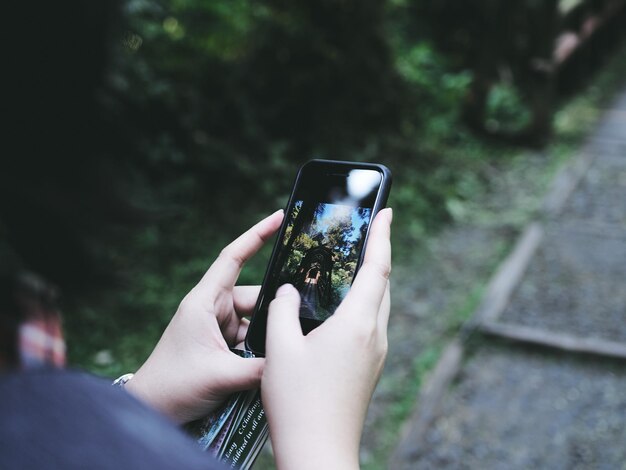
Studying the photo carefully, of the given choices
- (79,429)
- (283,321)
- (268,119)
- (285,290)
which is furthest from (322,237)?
(268,119)

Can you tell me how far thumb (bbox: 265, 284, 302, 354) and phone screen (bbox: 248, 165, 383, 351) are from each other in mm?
83

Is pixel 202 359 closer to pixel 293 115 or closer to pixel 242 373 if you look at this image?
pixel 242 373

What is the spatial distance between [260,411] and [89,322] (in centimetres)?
257

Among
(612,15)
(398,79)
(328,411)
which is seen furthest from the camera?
(612,15)

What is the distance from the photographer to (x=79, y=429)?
0.56 m

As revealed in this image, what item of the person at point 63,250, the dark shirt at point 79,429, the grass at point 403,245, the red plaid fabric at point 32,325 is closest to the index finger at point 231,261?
the person at point 63,250

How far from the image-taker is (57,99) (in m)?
0.63

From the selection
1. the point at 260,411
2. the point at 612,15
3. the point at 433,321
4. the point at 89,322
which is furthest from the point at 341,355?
the point at 612,15

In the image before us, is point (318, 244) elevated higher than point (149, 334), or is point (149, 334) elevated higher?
point (318, 244)

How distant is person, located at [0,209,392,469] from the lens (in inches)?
21.8

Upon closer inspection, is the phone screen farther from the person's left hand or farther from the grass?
the grass

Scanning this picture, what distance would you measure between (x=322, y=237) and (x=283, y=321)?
28cm

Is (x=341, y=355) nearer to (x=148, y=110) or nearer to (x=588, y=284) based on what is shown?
(x=588, y=284)

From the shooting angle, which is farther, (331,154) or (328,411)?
(331,154)
